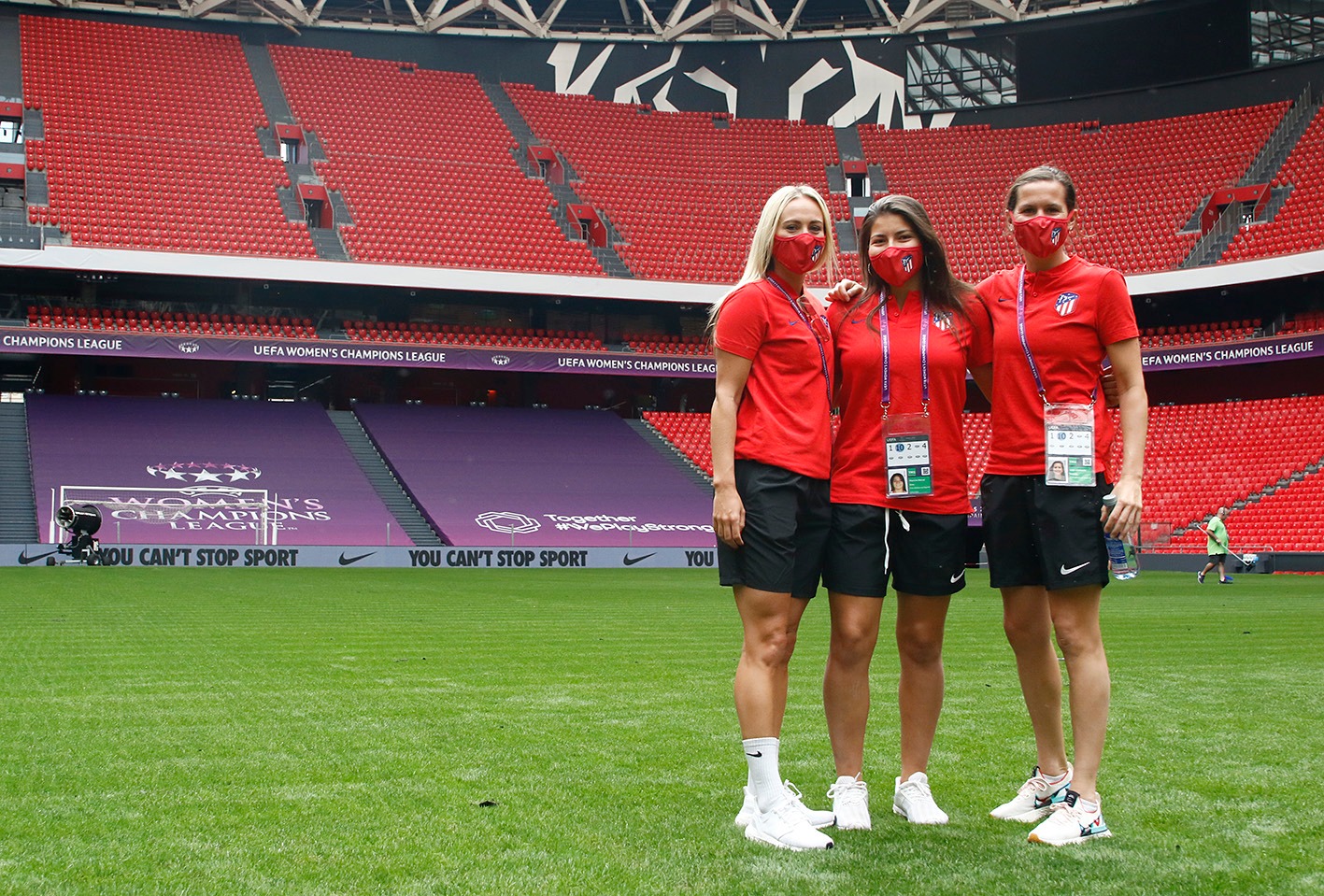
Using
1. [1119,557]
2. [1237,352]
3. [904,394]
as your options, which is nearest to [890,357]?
[904,394]

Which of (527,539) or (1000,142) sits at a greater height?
(1000,142)

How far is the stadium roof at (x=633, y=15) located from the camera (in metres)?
38.9

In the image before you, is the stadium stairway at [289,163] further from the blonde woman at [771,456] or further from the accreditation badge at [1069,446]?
the accreditation badge at [1069,446]

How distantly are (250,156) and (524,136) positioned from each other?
A: 853 centimetres

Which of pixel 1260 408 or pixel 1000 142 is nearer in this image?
pixel 1260 408

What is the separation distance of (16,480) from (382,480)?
8.24 m

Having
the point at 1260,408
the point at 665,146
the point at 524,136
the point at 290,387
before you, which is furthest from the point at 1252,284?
the point at 290,387

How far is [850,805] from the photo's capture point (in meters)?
4.30

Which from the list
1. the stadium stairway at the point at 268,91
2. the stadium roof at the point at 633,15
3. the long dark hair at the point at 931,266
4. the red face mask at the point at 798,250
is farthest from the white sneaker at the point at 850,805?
the stadium roof at the point at 633,15

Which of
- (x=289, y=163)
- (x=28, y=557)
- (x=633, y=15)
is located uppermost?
(x=633, y=15)

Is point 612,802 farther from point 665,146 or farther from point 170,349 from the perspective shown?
point 665,146

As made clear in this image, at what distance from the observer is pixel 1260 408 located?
110 ft

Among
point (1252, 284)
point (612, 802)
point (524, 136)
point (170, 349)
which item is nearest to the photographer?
point (612, 802)

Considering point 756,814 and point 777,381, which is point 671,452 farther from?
point 756,814
